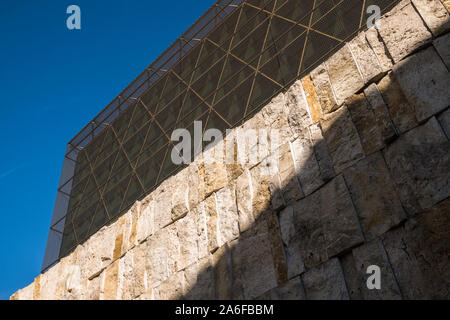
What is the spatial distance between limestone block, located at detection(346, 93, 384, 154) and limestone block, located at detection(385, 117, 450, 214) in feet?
0.70

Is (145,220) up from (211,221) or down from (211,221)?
up

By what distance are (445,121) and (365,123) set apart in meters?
0.97

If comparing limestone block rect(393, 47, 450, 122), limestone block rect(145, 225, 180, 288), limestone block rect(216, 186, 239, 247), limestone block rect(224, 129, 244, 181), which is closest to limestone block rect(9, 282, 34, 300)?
limestone block rect(145, 225, 180, 288)

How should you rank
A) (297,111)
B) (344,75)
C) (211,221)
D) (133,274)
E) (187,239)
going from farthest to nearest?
(133,274), (187,239), (211,221), (297,111), (344,75)

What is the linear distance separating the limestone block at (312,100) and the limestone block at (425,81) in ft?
3.82

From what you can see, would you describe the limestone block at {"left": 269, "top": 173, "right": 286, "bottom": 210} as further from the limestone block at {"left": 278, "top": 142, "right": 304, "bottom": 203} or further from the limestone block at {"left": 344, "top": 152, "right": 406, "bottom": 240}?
the limestone block at {"left": 344, "top": 152, "right": 406, "bottom": 240}

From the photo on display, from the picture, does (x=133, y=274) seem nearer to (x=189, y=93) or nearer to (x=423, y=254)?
(x=423, y=254)

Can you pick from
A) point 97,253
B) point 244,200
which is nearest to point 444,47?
point 244,200

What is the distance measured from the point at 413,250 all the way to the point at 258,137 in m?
3.25

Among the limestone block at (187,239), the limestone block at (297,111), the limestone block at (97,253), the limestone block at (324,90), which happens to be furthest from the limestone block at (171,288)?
the limestone block at (324,90)

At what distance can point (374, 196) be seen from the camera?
4961mm

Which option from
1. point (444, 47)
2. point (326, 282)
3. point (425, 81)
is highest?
point (444, 47)

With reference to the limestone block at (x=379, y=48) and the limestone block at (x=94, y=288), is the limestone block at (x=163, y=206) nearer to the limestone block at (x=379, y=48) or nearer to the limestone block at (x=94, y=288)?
the limestone block at (x=94, y=288)

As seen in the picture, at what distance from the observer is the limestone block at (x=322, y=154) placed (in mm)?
5578
